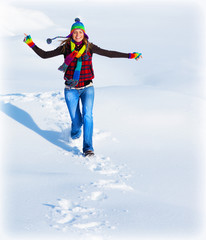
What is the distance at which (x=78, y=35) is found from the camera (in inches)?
173

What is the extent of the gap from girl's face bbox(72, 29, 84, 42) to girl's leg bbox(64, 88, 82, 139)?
608 millimetres

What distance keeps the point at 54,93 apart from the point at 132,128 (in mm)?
1760

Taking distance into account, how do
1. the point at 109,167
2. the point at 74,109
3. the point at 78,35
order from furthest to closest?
the point at 74,109 < the point at 78,35 < the point at 109,167

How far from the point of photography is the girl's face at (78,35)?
4.39 m

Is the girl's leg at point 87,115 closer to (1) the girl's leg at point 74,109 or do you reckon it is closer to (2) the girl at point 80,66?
(2) the girl at point 80,66

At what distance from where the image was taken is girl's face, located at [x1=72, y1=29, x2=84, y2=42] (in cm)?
439

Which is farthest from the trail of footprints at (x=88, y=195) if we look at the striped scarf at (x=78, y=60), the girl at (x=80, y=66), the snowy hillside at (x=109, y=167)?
the striped scarf at (x=78, y=60)

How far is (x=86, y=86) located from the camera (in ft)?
14.9

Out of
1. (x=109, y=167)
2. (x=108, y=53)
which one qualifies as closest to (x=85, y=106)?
(x=108, y=53)

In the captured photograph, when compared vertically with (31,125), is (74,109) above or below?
above

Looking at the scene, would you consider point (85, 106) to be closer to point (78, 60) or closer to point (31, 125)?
point (78, 60)

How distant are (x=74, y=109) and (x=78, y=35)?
0.90m

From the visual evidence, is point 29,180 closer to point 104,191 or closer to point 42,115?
point 104,191

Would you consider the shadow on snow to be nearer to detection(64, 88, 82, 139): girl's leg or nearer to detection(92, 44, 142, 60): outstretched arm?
detection(64, 88, 82, 139): girl's leg
